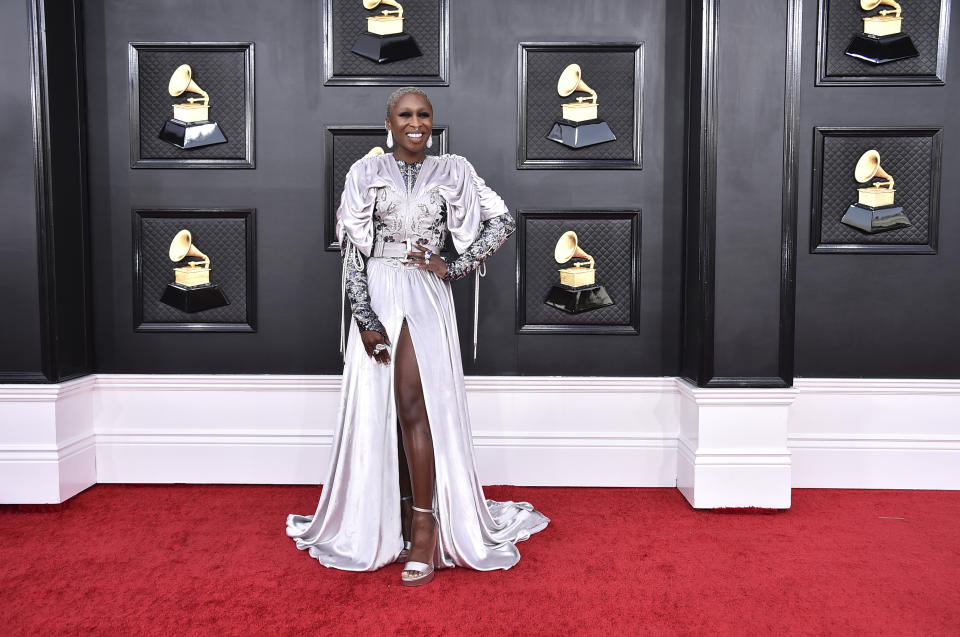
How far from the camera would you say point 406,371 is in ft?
8.36

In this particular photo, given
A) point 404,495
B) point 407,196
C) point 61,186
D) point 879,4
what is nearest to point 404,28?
point 407,196

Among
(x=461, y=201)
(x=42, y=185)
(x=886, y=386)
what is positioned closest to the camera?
(x=461, y=201)

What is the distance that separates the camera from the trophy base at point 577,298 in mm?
3439

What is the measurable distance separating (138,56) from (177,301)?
127 cm

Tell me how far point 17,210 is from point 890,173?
434 centimetres

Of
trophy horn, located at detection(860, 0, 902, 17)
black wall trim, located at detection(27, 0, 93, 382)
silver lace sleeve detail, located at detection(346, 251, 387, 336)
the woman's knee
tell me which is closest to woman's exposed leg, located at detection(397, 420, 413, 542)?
the woman's knee

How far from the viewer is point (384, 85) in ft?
11.1

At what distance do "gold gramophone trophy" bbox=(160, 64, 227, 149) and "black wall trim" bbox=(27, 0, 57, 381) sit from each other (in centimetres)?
54

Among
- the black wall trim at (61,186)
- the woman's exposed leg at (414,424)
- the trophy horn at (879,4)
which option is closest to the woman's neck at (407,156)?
the woman's exposed leg at (414,424)

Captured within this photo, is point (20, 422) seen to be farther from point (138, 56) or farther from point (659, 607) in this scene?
point (659, 607)

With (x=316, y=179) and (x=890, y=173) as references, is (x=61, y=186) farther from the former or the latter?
(x=890, y=173)

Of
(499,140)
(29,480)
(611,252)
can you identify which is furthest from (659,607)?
(29,480)

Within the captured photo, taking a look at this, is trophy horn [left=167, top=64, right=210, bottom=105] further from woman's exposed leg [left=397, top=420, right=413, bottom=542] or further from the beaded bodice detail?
woman's exposed leg [left=397, top=420, right=413, bottom=542]

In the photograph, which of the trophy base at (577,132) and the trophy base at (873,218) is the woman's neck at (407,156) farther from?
the trophy base at (873,218)
